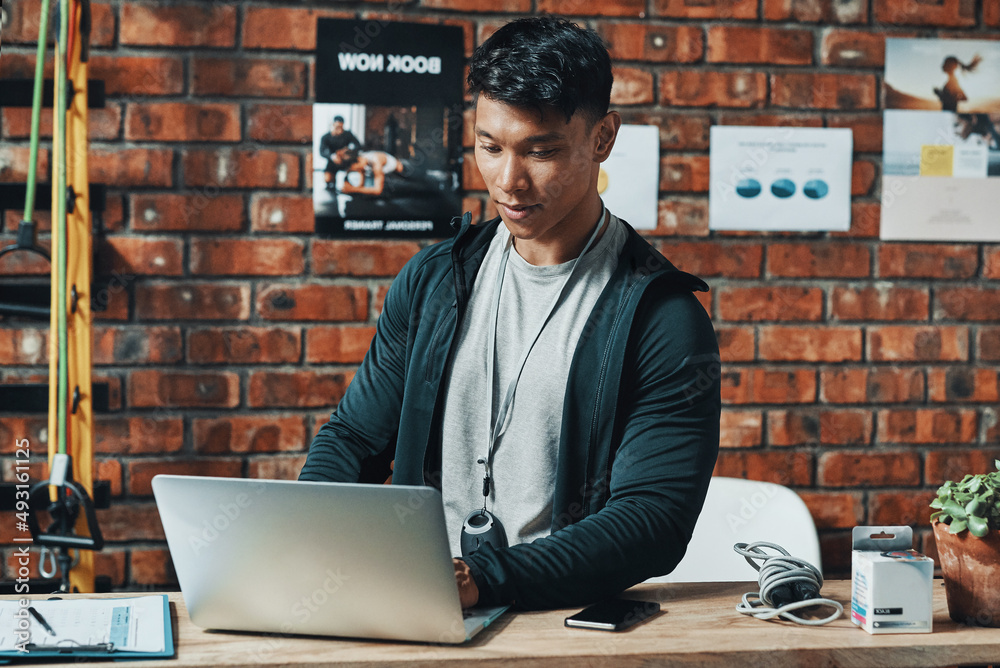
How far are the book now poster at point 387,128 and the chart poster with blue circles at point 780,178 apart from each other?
59 centimetres

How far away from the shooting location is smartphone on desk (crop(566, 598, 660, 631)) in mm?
966

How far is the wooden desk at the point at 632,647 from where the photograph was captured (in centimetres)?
88

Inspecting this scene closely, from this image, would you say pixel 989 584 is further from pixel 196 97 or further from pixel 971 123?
pixel 196 97

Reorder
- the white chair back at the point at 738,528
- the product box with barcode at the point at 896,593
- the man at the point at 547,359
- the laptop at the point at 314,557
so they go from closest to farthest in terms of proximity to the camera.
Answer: the laptop at the point at 314,557, the product box with barcode at the point at 896,593, the man at the point at 547,359, the white chair back at the point at 738,528

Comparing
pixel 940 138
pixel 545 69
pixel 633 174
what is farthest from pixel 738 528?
pixel 940 138

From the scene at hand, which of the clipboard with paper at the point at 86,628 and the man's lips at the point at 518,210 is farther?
the man's lips at the point at 518,210

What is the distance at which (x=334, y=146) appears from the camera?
6.06 feet

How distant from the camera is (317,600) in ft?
2.97

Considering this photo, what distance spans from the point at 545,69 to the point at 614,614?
721 millimetres

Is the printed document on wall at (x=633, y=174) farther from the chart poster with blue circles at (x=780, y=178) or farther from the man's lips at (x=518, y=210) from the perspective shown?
the man's lips at (x=518, y=210)

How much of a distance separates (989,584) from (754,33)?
1347 mm

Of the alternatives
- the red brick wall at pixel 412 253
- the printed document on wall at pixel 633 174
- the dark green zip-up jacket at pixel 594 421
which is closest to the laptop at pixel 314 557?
the dark green zip-up jacket at pixel 594 421

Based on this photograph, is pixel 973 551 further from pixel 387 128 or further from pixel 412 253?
pixel 387 128

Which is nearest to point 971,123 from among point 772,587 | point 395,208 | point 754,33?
point 754,33
